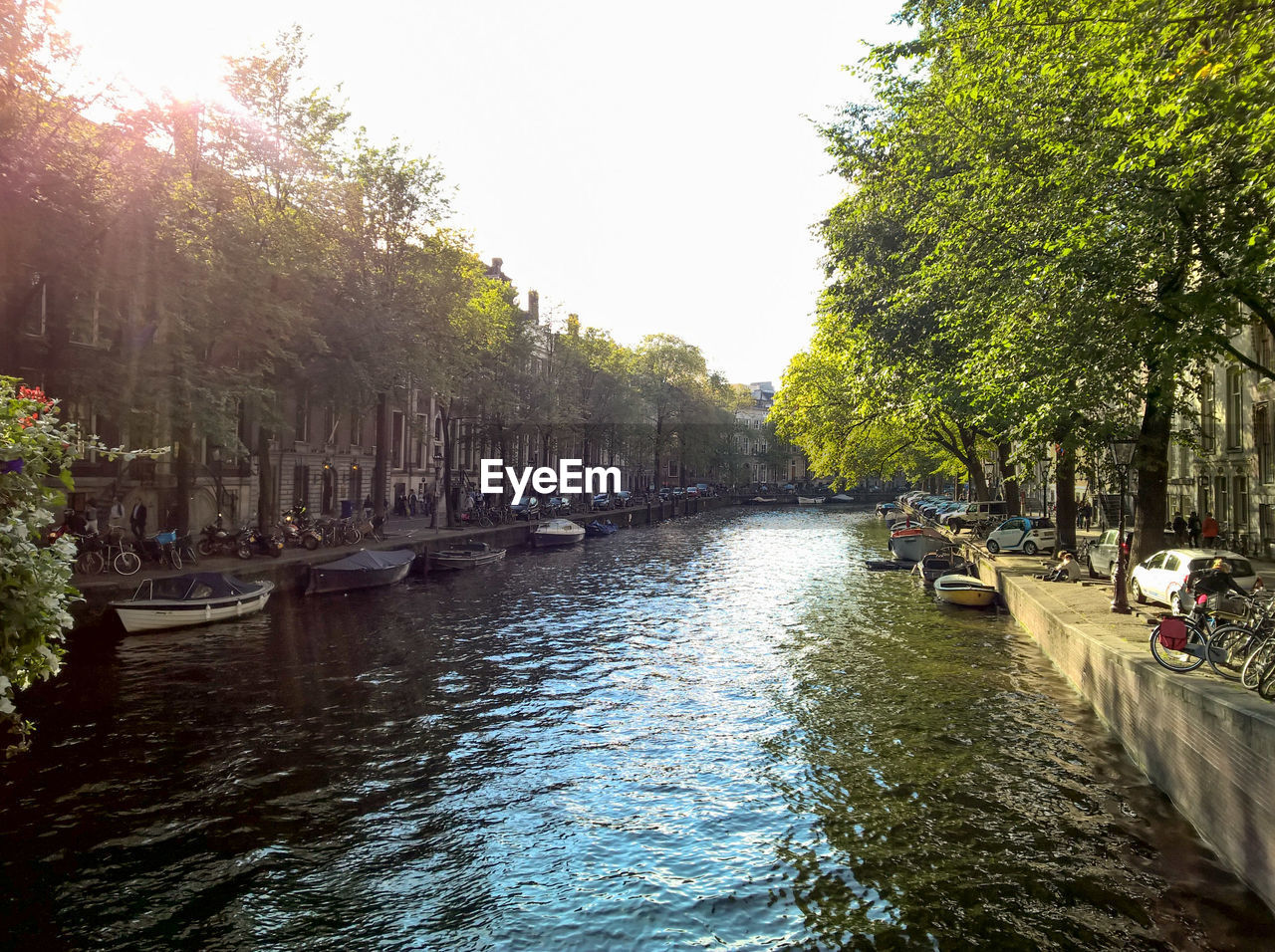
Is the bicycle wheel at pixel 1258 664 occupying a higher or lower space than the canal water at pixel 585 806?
higher

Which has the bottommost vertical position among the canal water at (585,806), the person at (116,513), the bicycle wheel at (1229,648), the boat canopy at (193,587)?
the canal water at (585,806)

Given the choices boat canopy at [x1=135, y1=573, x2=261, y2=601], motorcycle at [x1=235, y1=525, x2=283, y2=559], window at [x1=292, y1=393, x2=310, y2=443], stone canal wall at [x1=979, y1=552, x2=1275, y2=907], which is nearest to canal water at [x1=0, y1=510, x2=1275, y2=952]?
stone canal wall at [x1=979, y1=552, x2=1275, y2=907]

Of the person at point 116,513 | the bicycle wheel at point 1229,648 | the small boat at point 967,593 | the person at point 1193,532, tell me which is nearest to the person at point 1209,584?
the bicycle wheel at point 1229,648

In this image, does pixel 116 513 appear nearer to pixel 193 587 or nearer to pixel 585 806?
pixel 193 587

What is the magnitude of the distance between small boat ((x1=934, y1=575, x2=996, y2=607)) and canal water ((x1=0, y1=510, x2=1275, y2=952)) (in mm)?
5672

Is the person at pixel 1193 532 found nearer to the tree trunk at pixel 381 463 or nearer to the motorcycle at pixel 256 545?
the tree trunk at pixel 381 463

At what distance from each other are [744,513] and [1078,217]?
75.7m

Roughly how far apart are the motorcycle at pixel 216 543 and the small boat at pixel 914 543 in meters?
29.5

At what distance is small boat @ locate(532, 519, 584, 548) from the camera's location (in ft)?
158

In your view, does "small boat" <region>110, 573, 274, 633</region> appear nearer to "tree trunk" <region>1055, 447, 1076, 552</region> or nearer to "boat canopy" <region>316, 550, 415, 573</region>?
"boat canopy" <region>316, 550, 415, 573</region>

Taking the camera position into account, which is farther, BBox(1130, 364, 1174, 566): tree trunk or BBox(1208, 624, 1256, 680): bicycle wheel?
BBox(1130, 364, 1174, 566): tree trunk

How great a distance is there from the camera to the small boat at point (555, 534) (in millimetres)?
48219

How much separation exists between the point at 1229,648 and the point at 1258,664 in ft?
4.54

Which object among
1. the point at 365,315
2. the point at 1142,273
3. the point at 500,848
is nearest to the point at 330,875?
the point at 500,848
